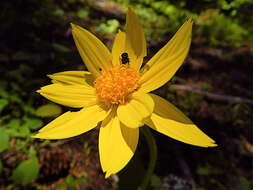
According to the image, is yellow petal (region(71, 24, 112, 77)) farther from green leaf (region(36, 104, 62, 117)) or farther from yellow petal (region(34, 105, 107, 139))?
green leaf (region(36, 104, 62, 117))

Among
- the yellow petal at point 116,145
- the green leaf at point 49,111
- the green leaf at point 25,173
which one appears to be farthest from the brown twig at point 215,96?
the yellow petal at point 116,145

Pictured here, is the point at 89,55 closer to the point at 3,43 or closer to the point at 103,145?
the point at 103,145

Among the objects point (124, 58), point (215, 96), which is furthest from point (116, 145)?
point (215, 96)

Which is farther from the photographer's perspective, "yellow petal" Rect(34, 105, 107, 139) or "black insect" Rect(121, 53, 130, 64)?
"black insect" Rect(121, 53, 130, 64)

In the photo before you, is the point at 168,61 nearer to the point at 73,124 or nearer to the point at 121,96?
the point at 121,96

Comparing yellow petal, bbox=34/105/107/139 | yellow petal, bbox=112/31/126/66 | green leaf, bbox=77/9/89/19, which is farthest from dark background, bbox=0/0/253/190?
→ yellow petal, bbox=112/31/126/66

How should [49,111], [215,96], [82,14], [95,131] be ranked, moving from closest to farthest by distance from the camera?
[49,111] < [95,131] < [215,96] < [82,14]

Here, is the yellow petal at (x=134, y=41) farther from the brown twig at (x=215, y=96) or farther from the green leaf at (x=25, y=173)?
the brown twig at (x=215, y=96)

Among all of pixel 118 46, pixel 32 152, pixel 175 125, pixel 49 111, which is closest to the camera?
pixel 175 125
